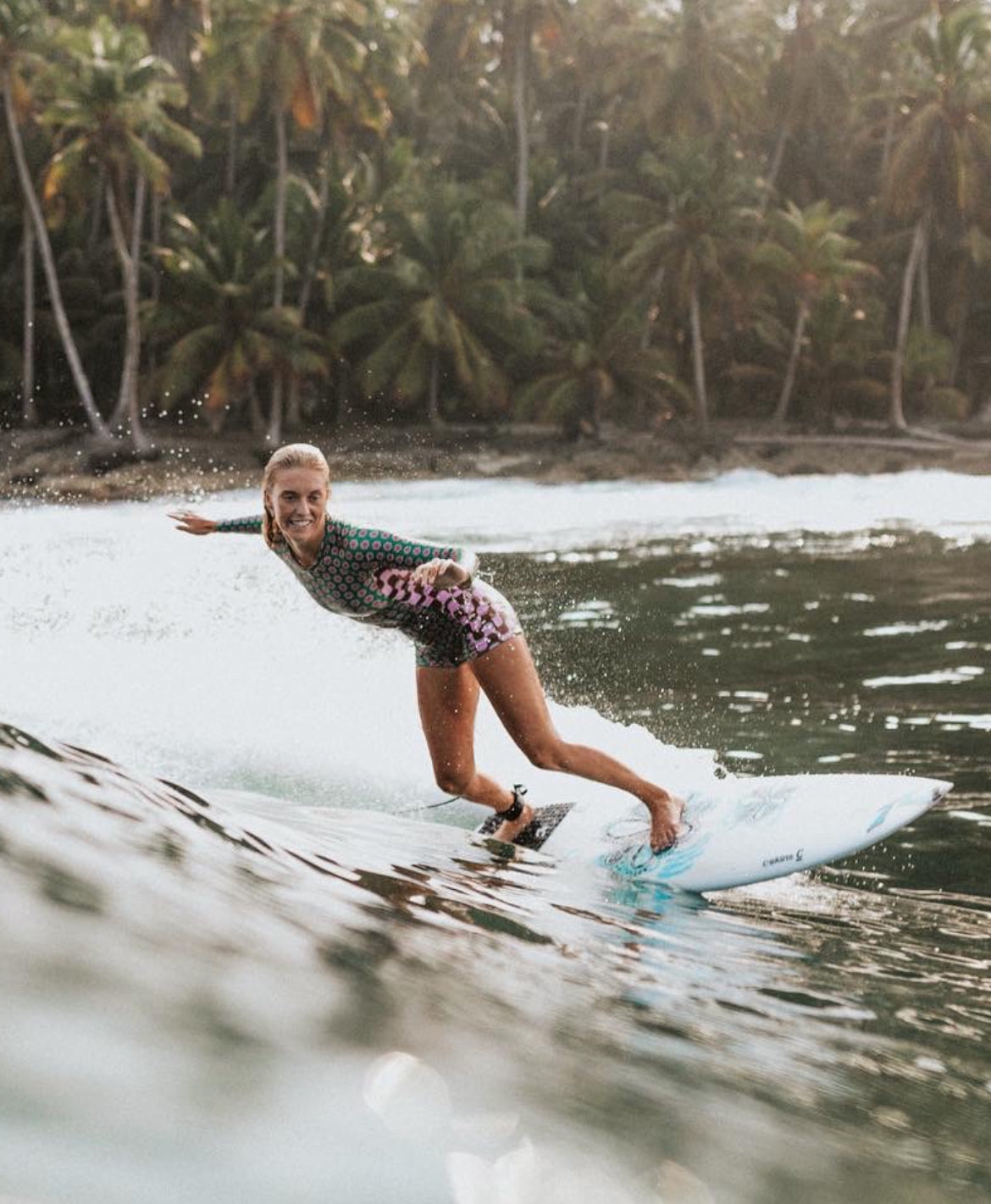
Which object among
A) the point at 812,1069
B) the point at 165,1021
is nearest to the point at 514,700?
the point at 812,1069

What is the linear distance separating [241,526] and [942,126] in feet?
143

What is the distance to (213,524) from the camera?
19.8 feet

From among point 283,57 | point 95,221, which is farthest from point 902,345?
point 95,221

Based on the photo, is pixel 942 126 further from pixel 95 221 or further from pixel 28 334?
pixel 28 334

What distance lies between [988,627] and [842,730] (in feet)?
16.9

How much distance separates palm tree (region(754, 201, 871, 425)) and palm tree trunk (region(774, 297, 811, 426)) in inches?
1.4

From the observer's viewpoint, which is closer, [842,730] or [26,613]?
[842,730]

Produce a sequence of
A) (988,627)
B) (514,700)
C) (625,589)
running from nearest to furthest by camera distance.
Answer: (514,700)
(988,627)
(625,589)

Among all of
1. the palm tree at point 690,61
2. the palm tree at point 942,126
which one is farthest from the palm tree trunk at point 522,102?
the palm tree at point 942,126

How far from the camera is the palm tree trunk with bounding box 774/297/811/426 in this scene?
44.3 meters

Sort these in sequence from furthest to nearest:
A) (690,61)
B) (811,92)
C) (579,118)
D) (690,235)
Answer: (579,118) < (811,92) < (690,61) < (690,235)

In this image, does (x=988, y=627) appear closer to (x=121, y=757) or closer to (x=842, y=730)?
(x=842, y=730)

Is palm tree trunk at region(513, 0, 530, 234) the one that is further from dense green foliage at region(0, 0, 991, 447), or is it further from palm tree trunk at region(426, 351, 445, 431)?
palm tree trunk at region(426, 351, 445, 431)

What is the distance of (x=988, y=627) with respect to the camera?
1386cm
